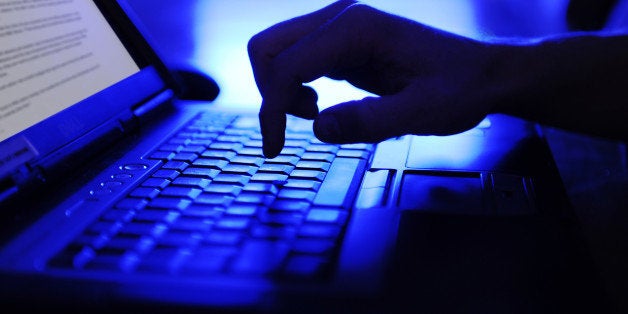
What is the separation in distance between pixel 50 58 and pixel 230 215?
0.30 meters

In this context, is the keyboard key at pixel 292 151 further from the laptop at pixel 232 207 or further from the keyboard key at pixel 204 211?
the keyboard key at pixel 204 211

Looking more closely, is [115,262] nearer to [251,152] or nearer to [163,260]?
[163,260]

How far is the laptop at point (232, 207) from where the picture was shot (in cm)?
32

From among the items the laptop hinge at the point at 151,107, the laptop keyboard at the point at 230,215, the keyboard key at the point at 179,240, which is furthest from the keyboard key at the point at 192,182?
the laptop hinge at the point at 151,107

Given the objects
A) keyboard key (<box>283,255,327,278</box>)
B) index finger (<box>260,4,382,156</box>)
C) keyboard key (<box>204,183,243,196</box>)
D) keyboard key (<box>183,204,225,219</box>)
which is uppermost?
index finger (<box>260,4,382,156</box>)

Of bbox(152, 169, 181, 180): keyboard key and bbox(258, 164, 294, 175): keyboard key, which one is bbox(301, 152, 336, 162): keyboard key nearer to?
bbox(258, 164, 294, 175): keyboard key

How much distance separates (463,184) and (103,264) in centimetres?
31

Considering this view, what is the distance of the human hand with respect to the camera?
474 mm

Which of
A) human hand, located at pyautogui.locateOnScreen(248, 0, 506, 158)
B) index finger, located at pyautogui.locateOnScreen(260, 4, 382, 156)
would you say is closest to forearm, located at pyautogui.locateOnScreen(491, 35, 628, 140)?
human hand, located at pyautogui.locateOnScreen(248, 0, 506, 158)

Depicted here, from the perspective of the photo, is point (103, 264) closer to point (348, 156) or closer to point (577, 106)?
point (348, 156)

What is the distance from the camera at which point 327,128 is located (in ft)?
1.58

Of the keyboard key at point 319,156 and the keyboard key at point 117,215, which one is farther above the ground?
the keyboard key at point 319,156

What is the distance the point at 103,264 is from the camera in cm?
35

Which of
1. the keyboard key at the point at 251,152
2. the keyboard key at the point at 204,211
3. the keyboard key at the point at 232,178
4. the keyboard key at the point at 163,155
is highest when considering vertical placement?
the keyboard key at the point at 163,155
